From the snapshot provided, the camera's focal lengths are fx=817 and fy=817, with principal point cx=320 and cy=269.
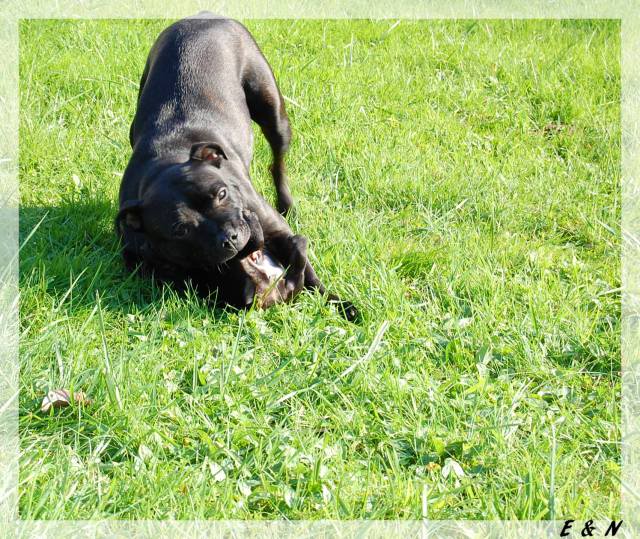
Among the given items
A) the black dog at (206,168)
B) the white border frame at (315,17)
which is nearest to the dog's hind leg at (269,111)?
the black dog at (206,168)

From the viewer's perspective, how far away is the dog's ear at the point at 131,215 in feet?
14.6

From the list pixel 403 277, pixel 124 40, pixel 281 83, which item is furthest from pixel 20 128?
pixel 403 277

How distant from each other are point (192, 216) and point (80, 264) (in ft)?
2.93

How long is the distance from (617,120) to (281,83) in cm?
274

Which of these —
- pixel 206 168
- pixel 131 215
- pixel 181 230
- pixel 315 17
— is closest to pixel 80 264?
pixel 131 215

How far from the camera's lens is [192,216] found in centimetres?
441

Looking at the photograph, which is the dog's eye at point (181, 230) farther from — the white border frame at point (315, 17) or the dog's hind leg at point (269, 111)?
the dog's hind leg at point (269, 111)

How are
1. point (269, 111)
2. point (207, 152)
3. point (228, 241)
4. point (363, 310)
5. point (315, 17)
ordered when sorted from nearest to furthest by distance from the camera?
point (228, 241), point (363, 310), point (207, 152), point (269, 111), point (315, 17)

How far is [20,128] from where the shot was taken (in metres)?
6.11

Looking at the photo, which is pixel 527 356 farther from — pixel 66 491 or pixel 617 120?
pixel 617 120

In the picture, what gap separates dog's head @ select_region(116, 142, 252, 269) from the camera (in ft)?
14.4

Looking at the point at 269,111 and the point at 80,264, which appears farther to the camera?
the point at 269,111

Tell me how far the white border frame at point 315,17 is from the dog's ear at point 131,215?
67 cm

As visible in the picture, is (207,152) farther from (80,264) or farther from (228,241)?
(80,264)
